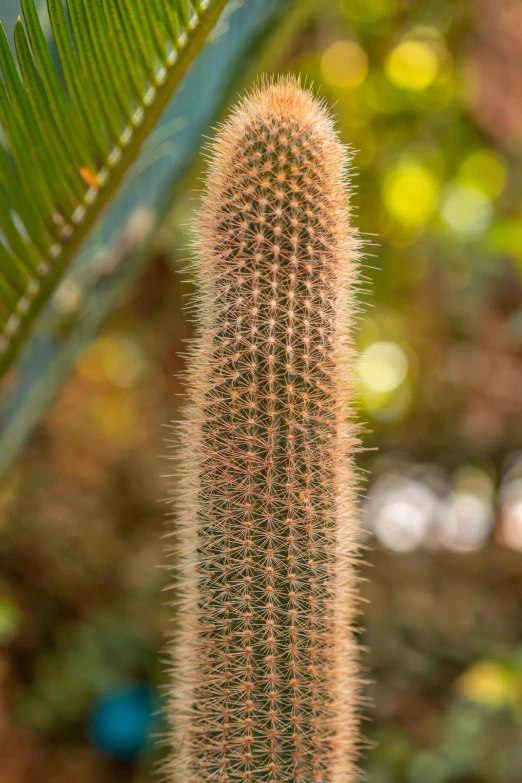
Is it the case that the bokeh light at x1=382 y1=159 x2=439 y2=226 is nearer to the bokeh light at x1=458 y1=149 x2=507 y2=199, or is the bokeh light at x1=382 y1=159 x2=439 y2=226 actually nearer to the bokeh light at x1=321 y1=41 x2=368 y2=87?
the bokeh light at x1=458 y1=149 x2=507 y2=199

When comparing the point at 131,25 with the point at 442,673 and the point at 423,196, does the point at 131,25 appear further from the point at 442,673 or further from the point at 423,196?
the point at 442,673

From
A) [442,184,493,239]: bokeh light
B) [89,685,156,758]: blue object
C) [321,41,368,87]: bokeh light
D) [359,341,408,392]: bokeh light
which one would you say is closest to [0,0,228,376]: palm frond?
[359,341,408,392]: bokeh light

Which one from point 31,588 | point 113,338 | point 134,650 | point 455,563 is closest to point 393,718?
point 455,563

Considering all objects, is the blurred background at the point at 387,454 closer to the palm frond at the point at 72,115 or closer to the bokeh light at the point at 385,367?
the bokeh light at the point at 385,367

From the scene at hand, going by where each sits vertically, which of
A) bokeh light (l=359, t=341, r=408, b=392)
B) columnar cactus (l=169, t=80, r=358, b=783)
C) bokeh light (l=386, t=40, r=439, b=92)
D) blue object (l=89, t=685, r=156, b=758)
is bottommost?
blue object (l=89, t=685, r=156, b=758)

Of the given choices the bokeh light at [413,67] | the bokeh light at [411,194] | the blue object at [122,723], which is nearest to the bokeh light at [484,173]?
the bokeh light at [411,194]

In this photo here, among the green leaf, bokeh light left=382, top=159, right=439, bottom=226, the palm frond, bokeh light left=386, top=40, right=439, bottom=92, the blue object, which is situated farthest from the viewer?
the blue object

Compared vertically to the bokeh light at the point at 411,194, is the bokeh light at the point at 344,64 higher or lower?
higher

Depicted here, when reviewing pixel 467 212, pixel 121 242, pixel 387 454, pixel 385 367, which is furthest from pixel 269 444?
pixel 387 454
